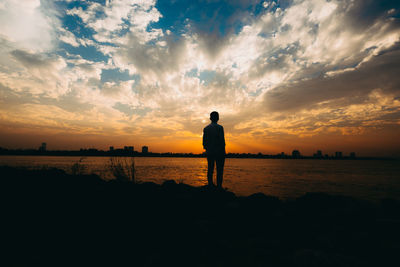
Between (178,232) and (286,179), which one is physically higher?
(178,232)

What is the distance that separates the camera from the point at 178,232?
3385 millimetres

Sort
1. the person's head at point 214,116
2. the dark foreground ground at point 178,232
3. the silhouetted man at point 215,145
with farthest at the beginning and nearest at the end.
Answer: the person's head at point 214,116 → the silhouetted man at point 215,145 → the dark foreground ground at point 178,232

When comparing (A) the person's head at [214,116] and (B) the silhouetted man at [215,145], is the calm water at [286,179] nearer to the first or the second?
(B) the silhouetted man at [215,145]

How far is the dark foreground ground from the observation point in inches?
103

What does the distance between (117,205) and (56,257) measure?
1703 millimetres

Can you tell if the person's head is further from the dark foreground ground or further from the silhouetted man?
the dark foreground ground

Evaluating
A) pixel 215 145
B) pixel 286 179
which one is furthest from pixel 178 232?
pixel 286 179

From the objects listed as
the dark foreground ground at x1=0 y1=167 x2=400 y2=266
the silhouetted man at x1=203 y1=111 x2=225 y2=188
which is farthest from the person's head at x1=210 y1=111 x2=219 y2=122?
the dark foreground ground at x1=0 y1=167 x2=400 y2=266

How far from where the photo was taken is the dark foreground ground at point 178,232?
262 cm

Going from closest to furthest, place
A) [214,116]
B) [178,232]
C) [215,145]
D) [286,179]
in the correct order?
[178,232]
[215,145]
[214,116]
[286,179]

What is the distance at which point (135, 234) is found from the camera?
10.7ft

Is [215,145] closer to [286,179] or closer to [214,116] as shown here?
[214,116]

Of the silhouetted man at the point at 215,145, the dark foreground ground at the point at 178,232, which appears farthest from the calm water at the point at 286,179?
the dark foreground ground at the point at 178,232

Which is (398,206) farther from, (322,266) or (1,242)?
(1,242)
